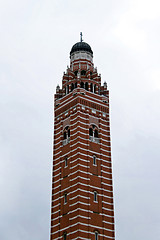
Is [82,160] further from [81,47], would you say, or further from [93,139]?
[81,47]

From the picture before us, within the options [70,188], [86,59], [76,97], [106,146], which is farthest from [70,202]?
[86,59]

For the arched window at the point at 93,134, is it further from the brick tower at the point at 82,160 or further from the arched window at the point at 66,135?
the arched window at the point at 66,135

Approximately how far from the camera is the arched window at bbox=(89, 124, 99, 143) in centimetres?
7538

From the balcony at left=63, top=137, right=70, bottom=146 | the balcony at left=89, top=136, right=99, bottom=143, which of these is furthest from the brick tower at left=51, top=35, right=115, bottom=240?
the balcony at left=63, top=137, right=70, bottom=146

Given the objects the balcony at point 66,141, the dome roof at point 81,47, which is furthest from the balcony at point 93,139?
the dome roof at point 81,47

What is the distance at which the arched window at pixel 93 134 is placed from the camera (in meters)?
75.4

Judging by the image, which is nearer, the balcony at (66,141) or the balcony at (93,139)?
the balcony at (93,139)

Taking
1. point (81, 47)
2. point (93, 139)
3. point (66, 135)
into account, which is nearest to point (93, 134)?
point (93, 139)

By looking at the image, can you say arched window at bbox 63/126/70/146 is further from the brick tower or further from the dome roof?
the dome roof

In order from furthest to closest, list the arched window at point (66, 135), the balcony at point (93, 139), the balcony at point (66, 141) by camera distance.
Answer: the arched window at point (66, 135), the balcony at point (66, 141), the balcony at point (93, 139)

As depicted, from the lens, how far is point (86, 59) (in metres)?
85.9

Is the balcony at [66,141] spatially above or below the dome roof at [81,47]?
below

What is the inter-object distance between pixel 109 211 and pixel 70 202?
6424 millimetres

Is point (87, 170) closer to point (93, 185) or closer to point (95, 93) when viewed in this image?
point (93, 185)
